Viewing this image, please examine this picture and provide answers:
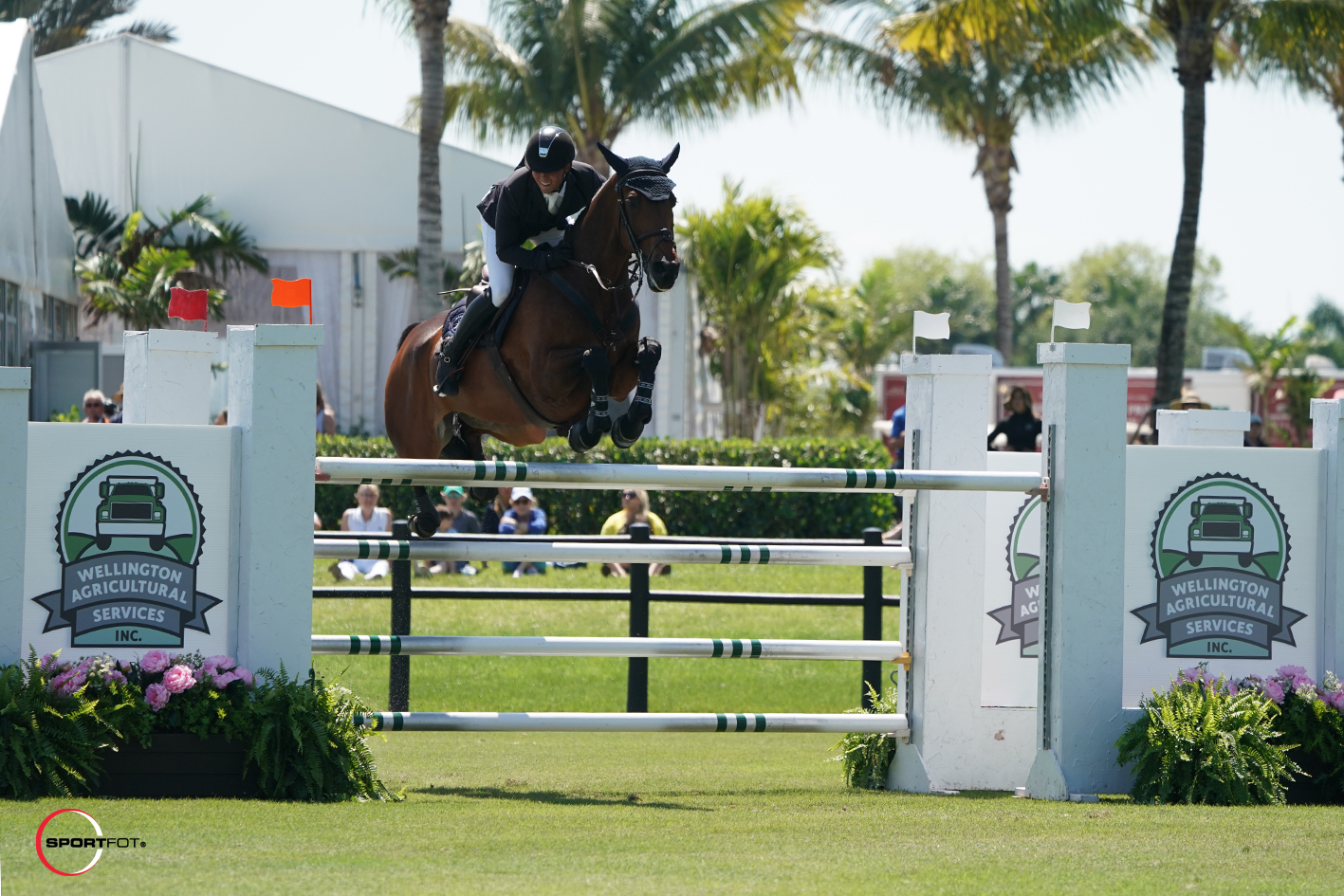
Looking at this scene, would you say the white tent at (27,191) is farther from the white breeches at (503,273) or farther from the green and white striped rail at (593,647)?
the green and white striped rail at (593,647)

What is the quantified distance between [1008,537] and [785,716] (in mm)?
1229

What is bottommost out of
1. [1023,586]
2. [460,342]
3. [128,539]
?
[1023,586]

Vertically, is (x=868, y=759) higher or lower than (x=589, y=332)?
Result: lower

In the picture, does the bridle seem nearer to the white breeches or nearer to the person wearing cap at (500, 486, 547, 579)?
the white breeches

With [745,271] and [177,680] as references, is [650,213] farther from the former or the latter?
[745,271]

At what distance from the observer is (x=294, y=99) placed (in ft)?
68.5

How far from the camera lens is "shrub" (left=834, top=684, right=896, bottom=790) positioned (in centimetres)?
619

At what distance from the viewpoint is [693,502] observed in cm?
1669

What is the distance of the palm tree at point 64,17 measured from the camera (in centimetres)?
3678

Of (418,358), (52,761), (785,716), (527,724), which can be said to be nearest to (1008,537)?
(785,716)

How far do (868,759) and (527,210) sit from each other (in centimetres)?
269

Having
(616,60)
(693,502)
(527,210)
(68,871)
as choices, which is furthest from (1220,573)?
(616,60)

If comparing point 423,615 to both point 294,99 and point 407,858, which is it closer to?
point 407,858

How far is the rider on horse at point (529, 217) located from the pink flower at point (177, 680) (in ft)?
6.75
